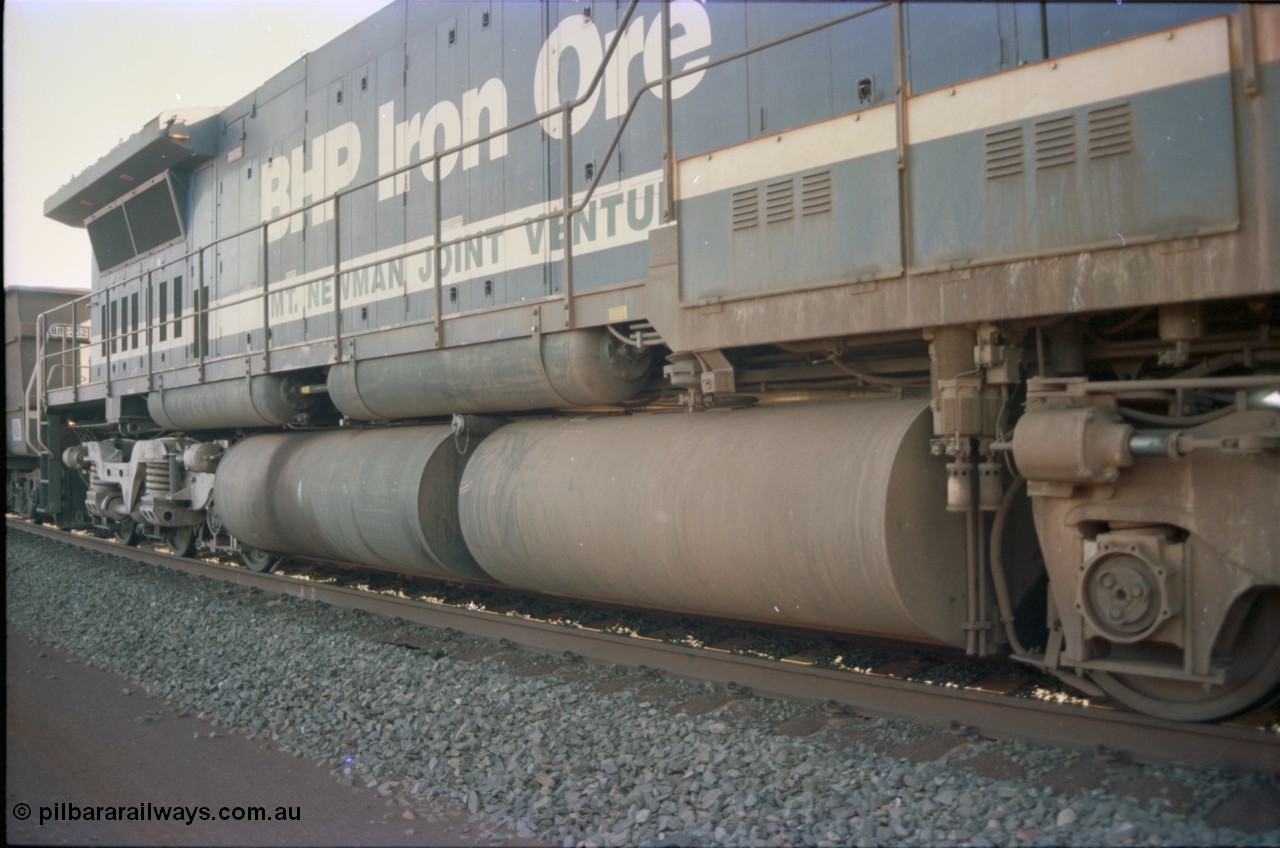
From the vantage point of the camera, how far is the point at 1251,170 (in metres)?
2.82

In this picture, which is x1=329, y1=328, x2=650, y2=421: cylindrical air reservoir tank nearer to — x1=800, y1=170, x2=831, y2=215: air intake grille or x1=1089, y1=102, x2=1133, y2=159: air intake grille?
x1=800, y1=170, x2=831, y2=215: air intake grille

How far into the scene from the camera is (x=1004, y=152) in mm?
3361

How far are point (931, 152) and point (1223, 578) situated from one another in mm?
1768

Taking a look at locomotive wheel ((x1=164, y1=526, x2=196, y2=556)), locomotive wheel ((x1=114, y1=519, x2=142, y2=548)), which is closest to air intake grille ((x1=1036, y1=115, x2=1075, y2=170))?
locomotive wheel ((x1=164, y1=526, x2=196, y2=556))

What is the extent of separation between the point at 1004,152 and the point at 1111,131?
0.35m

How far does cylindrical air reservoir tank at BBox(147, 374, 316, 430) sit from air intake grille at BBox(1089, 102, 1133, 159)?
6.71 metres

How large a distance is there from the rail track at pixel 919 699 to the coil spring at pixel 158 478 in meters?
4.91

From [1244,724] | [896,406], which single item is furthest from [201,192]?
[1244,724]

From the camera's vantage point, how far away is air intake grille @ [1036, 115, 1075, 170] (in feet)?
10.5

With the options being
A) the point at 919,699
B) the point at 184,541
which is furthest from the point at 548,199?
the point at 184,541

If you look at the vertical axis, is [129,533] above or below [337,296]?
below

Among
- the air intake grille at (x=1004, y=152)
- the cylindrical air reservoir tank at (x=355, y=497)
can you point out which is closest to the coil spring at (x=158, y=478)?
the cylindrical air reservoir tank at (x=355, y=497)

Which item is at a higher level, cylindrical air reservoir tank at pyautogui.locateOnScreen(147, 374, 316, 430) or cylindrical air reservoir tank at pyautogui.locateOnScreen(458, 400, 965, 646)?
cylindrical air reservoir tank at pyautogui.locateOnScreen(147, 374, 316, 430)

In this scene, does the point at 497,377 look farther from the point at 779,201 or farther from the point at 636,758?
the point at 636,758
